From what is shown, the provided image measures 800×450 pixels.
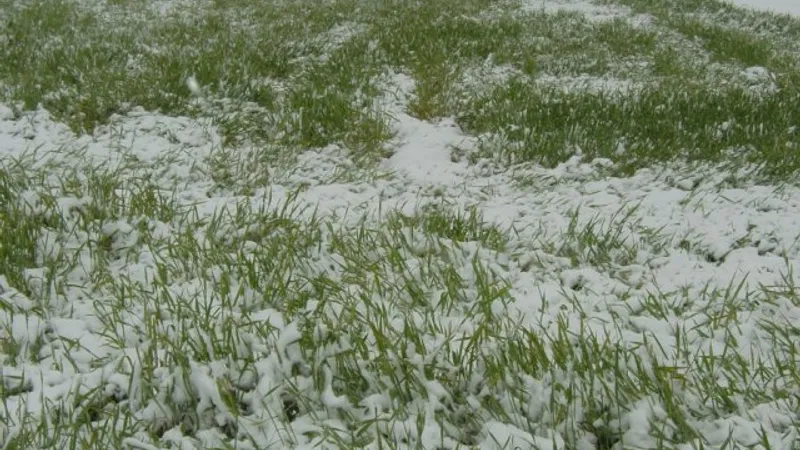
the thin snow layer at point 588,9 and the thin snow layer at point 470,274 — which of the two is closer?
the thin snow layer at point 470,274

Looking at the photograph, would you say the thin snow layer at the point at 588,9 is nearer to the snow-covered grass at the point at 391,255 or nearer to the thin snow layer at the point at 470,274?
the snow-covered grass at the point at 391,255

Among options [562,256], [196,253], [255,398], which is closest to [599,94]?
[562,256]

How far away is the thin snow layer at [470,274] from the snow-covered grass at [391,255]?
0.05 ft

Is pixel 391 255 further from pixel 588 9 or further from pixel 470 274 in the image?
pixel 588 9

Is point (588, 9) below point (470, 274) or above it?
above

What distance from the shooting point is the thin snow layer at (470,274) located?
6.98 feet

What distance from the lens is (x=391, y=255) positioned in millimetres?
3229

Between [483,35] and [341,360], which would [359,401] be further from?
[483,35]

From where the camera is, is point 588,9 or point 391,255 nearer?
point 391,255

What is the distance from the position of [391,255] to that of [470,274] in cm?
46

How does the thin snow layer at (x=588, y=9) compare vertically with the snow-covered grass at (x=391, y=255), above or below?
above

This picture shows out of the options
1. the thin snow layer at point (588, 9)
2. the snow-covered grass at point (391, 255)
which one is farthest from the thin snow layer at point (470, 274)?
the thin snow layer at point (588, 9)

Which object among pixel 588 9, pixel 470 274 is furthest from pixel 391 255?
pixel 588 9

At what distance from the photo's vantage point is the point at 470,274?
10.5 ft
